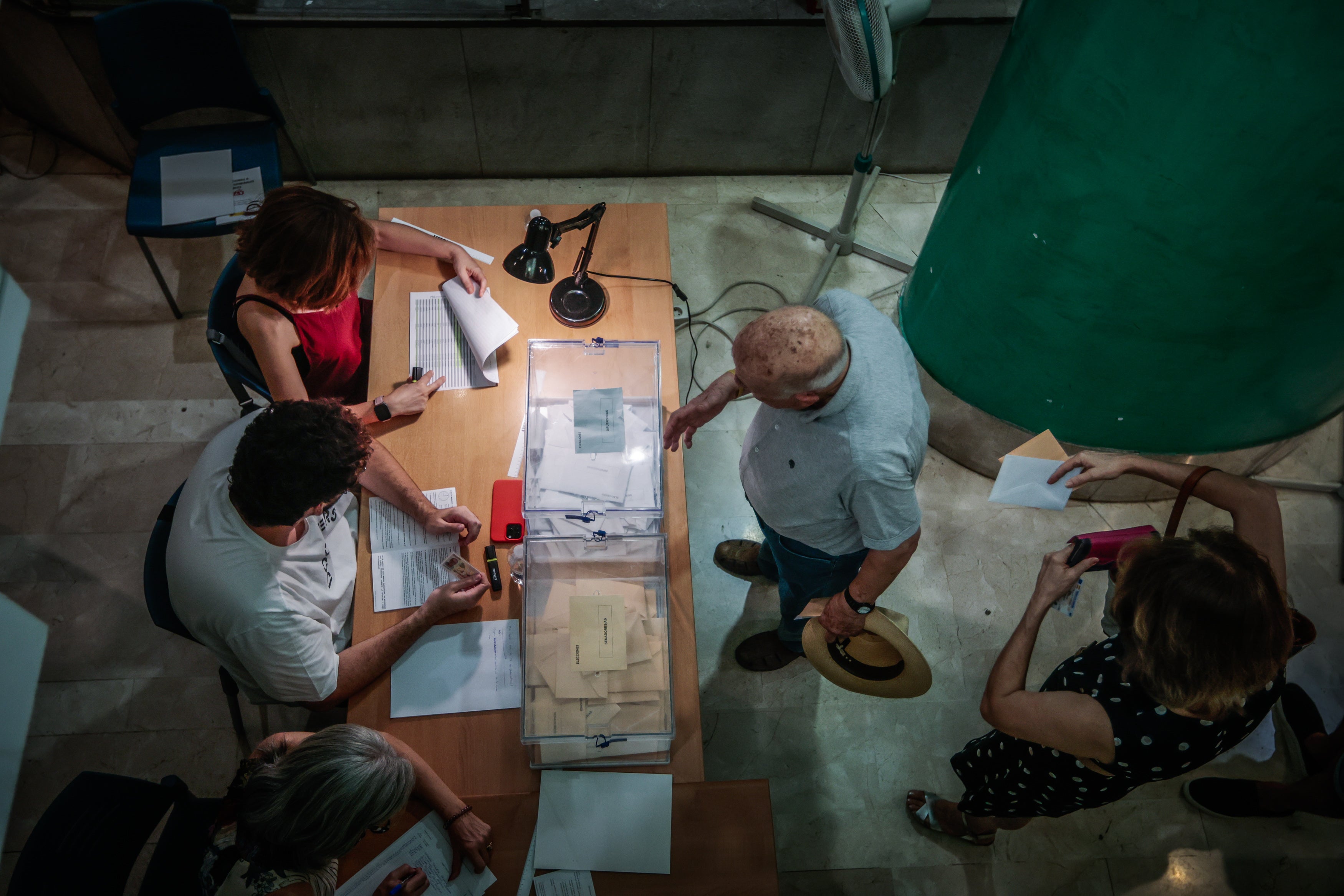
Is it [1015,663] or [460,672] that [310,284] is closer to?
[460,672]

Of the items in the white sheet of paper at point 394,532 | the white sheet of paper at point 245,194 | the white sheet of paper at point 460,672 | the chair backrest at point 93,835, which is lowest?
the chair backrest at point 93,835

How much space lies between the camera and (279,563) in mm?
2033

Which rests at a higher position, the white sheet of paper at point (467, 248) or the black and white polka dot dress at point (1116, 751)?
the white sheet of paper at point (467, 248)

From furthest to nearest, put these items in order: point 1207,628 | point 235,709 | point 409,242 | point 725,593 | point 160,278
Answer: point 160,278 → point 725,593 → point 409,242 → point 235,709 → point 1207,628

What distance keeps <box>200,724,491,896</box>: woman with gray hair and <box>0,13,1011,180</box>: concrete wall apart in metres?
3.02

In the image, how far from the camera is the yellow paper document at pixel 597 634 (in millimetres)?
2033

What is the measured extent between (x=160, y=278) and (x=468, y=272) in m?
1.85

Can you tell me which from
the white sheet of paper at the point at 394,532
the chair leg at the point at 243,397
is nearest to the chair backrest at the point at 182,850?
the white sheet of paper at the point at 394,532

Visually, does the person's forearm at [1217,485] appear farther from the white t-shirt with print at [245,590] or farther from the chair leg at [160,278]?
the chair leg at [160,278]

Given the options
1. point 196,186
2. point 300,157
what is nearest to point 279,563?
point 196,186

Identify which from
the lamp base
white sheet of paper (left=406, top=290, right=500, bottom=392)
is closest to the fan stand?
the lamp base

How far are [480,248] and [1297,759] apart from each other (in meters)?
3.54

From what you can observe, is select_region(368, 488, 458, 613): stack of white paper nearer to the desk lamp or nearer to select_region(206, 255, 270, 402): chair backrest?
select_region(206, 255, 270, 402): chair backrest

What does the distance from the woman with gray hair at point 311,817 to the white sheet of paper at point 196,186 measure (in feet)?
7.64
